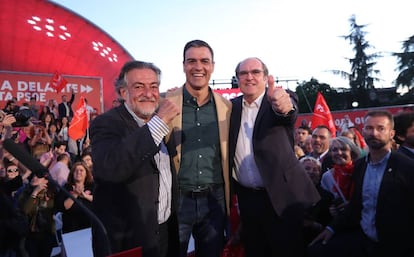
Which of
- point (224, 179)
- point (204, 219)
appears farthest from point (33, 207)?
point (224, 179)

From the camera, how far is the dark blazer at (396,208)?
3088 mm

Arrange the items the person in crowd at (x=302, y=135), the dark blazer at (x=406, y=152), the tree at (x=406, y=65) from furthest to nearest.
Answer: the tree at (x=406, y=65)
the person in crowd at (x=302, y=135)
the dark blazer at (x=406, y=152)

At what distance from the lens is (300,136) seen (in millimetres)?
7414

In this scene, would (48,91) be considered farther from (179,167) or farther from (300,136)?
(179,167)

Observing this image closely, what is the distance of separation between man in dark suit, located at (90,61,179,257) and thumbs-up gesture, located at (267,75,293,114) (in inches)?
28.0

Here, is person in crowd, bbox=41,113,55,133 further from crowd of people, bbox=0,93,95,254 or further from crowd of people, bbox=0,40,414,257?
crowd of people, bbox=0,40,414,257

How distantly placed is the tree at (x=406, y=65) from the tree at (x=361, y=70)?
109 inches

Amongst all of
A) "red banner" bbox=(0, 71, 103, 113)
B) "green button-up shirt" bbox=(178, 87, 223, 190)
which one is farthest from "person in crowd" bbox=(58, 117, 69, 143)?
"green button-up shirt" bbox=(178, 87, 223, 190)

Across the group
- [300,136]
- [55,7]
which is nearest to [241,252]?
[300,136]

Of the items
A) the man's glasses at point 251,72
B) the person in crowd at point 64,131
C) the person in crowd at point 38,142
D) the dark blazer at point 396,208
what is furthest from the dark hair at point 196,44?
the person in crowd at point 64,131

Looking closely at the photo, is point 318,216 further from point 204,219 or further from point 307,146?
point 307,146

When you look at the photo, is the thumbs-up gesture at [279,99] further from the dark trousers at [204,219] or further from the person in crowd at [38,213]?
the person in crowd at [38,213]

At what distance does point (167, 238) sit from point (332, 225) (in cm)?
180

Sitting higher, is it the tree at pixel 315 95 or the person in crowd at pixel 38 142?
the tree at pixel 315 95
